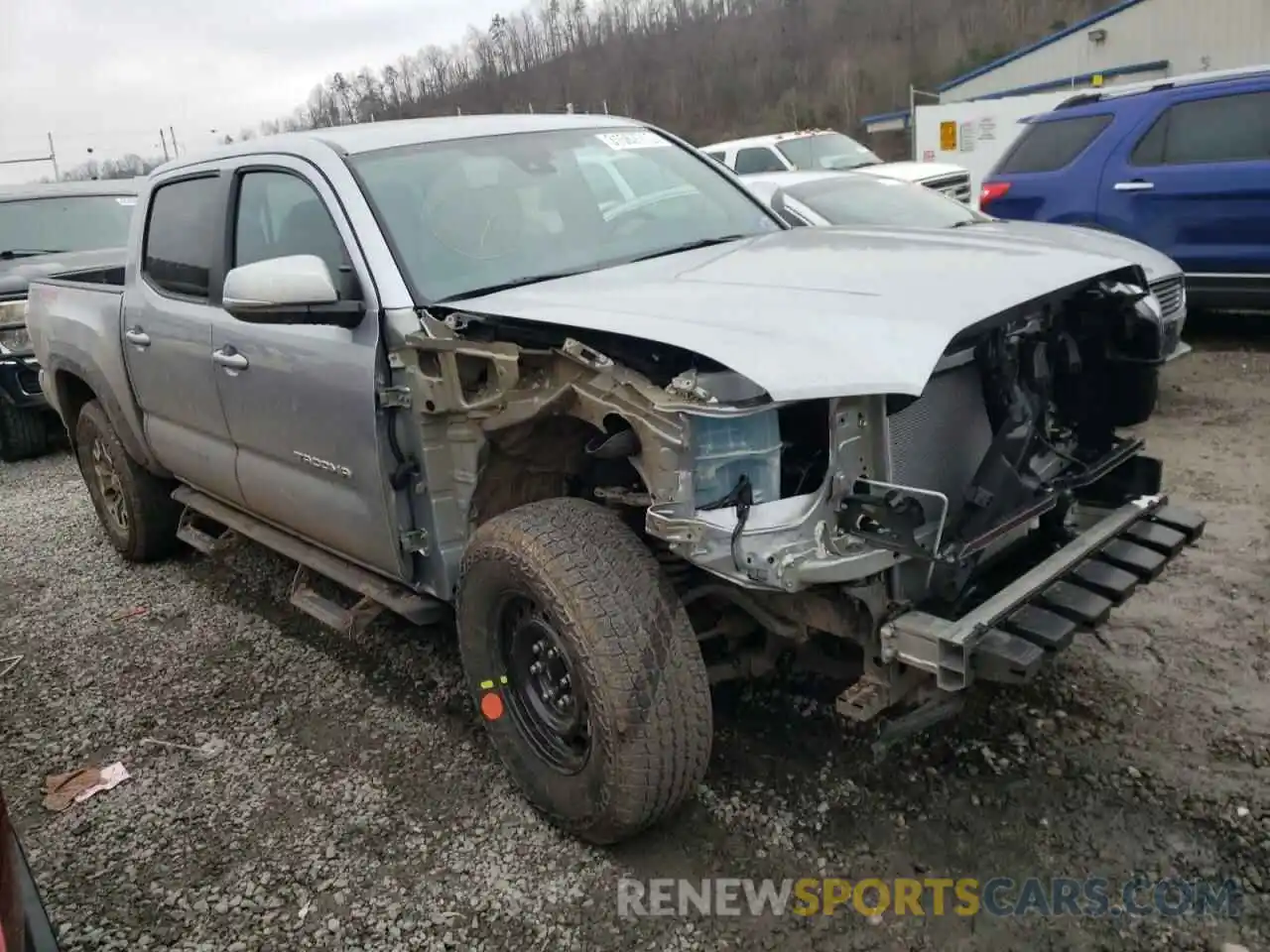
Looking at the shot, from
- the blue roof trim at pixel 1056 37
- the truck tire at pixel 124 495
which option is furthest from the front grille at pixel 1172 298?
the blue roof trim at pixel 1056 37

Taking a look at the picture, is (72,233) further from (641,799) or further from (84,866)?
(641,799)

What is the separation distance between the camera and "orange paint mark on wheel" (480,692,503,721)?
311cm

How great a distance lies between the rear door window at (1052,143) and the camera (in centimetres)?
812

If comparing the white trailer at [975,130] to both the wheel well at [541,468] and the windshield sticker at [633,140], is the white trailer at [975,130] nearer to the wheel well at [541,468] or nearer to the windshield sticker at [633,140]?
the windshield sticker at [633,140]

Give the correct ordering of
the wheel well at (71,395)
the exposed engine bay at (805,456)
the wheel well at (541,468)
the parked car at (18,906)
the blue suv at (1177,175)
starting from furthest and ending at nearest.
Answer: the blue suv at (1177,175)
the wheel well at (71,395)
the wheel well at (541,468)
the exposed engine bay at (805,456)
the parked car at (18,906)

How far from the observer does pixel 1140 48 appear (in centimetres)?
2623

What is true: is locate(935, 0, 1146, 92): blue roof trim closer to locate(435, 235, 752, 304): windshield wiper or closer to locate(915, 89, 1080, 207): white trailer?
locate(915, 89, 1080, 207): white trailer

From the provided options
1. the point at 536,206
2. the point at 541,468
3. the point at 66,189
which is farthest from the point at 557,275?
the point at 66,189

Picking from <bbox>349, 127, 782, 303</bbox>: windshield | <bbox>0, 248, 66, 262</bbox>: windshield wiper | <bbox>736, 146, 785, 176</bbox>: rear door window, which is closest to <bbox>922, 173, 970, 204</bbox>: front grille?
<bbox>736, 146, 785, 176</bbox>: rear door window

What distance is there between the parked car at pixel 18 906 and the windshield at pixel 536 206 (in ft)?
5.74

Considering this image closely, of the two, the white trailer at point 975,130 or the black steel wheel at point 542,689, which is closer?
the black steel wheel at point 542,689

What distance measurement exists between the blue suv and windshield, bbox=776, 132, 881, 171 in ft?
20.0

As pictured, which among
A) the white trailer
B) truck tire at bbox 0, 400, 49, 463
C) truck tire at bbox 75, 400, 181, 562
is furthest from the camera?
the white trailer

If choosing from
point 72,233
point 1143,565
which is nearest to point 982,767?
point 1143,565
